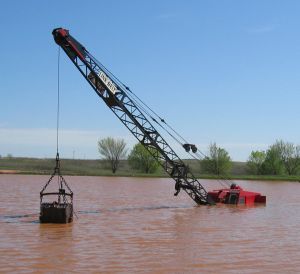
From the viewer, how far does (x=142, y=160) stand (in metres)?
115

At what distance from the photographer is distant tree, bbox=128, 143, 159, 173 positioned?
113625 mm

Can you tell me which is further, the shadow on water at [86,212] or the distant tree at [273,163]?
the distant tree at [273,163]

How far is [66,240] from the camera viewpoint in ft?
60.7

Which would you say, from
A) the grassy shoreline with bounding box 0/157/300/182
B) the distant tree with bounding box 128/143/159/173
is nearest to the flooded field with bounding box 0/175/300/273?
the grassy shoreline with bounding box 0/157/300/182


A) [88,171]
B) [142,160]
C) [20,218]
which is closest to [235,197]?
[20,218]

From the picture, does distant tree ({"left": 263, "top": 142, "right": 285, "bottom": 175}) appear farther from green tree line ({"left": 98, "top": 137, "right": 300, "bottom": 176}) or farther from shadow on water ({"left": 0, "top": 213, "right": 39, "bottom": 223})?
shadow on water ({"left": 0, "top": 213, "right": 39, "bottom": 223})

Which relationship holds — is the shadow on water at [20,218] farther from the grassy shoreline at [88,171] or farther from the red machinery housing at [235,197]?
the grassy shoreline at [88,171]

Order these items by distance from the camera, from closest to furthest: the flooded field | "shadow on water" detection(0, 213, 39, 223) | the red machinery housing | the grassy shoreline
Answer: the flooded field → "shadow on water" detection(0, 213, 39, 223) → the red machinery housing → the grassy shoreline

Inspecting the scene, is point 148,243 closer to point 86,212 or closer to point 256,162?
point 86,212

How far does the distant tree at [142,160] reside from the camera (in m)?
114

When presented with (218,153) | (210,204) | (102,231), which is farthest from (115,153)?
(102,231)

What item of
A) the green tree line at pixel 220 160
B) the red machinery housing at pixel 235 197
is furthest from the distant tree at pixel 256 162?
the red machinery housing at pixel 235 197

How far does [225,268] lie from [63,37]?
69.8ft

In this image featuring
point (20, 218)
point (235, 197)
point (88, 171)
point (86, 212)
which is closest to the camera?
point (20, 218)
